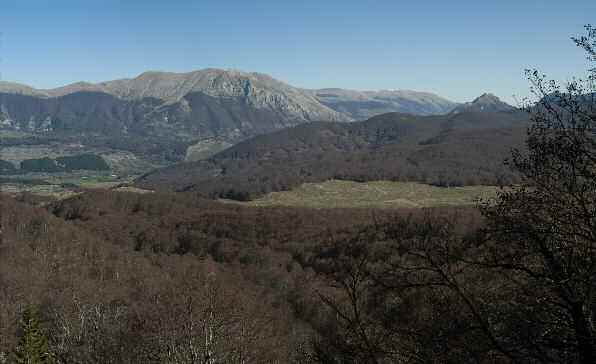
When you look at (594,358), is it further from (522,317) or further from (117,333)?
(117,333)

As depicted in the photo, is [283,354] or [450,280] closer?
[450,280]

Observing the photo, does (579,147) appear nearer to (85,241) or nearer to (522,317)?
(522,317)

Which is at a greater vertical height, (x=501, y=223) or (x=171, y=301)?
(x=501, y=223)

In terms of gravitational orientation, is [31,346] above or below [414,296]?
below

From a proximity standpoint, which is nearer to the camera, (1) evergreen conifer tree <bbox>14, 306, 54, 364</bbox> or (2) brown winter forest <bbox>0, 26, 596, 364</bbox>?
(2) brown winter forest <bbox>0, 26, 596, 364</bbox>

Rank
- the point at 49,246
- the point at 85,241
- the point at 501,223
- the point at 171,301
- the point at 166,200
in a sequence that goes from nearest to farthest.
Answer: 1. the point at 501,223
2. the point at 171,301
3. the point at 49,246
4. the point at 85,241
5. the point at 166,200

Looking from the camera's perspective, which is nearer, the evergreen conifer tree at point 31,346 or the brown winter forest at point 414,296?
the brown winter forest at point 414,296

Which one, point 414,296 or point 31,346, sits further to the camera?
point 31,346

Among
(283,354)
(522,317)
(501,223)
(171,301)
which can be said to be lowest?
(283,354)

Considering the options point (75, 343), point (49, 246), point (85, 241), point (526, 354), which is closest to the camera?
point (526, 354)

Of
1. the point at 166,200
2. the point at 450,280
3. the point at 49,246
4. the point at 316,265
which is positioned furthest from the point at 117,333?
the point at 166,200
